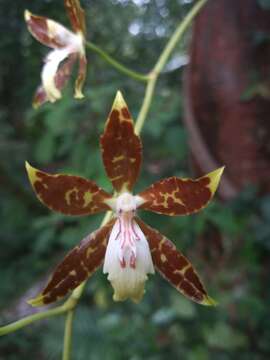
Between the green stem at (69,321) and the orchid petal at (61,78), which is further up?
the orchid petal at (61,78)

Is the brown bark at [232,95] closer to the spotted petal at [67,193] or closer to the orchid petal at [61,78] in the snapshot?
the orchid petal at [61,78]

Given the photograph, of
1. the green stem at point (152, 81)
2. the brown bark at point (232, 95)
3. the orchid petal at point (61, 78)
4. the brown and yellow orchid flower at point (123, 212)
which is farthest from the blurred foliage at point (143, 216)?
the brown and yellow orchid flower at point (123, 212)

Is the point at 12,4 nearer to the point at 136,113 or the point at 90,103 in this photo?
the point at 90,103

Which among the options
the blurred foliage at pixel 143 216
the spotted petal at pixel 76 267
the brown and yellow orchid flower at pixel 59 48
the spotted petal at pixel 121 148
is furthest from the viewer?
the blurred foliage at pixel 143 216

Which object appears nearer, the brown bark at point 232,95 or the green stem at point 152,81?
the green stem at point 152,81

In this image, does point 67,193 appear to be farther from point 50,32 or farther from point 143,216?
point 143,216

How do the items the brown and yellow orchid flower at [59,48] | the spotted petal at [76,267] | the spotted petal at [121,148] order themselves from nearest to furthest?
1. the spotted petal at [121,148]
2. the spotted petal at [76,267]
3. the brown and yellow orchid flower at [59,48]

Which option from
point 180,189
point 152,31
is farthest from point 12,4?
point 180,189

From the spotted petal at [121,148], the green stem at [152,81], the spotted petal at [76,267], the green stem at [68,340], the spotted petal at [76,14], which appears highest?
the spotted petal at [76,14]
